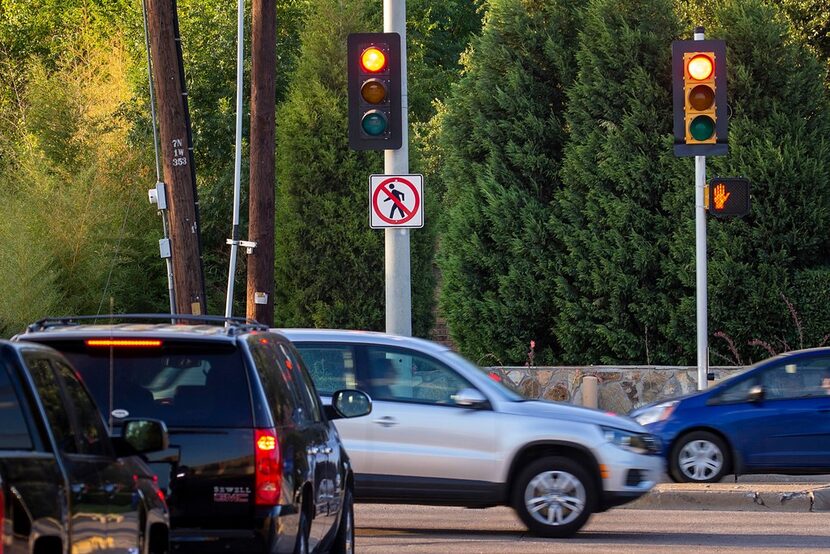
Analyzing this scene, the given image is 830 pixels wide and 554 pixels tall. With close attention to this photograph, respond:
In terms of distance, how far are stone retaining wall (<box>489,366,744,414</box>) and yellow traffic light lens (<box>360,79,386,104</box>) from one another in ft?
26.3

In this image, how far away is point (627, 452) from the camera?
487 inches

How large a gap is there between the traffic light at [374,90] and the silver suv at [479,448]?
3353mm

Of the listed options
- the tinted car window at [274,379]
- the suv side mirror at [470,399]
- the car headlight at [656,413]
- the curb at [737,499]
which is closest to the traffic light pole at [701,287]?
the car headlight at [656,413]

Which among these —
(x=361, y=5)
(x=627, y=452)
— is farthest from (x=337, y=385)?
(x=361, y=5)

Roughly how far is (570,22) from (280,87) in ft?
45.6

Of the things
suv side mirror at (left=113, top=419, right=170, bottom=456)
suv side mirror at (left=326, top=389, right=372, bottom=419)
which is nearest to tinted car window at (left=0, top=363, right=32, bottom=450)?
suv side mirror at (left=113, top=419, right=170, bottom=456)

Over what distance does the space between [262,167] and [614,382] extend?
6493 mm

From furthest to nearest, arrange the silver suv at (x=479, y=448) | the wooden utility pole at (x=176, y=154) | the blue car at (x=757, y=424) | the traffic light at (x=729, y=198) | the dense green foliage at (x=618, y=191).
A: 1. the dense green foliage at (x=618, y=191)
2. the wooden utility pole at (x=176, y=154)
3. the traffic light at (x=729, y=198)
4. the blue car at (x=757, y=424)
5. the silver suv at (x=479, y=448)

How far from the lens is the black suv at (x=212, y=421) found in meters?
7.38

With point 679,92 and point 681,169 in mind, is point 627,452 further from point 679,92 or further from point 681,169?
point 681,169

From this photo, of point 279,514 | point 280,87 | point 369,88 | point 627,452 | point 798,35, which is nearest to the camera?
point 279,514

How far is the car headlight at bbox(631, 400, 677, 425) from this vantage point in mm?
16686

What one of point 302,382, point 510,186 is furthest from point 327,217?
point 302,382

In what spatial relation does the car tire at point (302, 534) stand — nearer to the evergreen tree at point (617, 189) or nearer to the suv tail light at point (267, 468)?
the suv tail light at point (267, 468)
